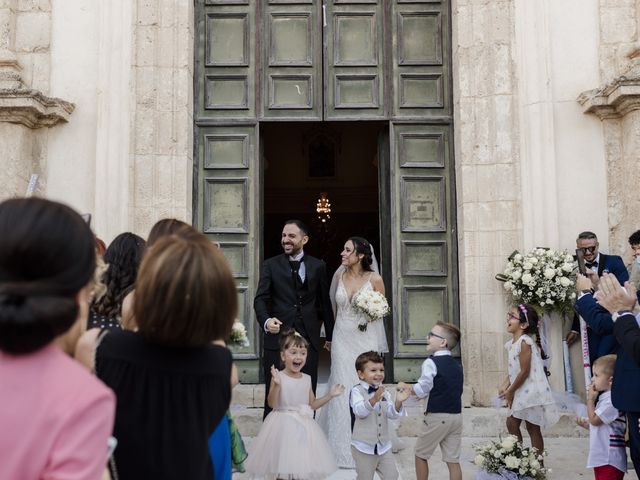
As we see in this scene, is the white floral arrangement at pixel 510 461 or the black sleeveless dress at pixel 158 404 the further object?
the white floral arrangement at pixel 510 461

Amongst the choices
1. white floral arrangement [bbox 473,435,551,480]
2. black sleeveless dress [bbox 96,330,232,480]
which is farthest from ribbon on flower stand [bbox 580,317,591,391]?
black sleeveless dress [bbox 96,330,232,480]

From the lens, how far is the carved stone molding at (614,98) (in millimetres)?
7449

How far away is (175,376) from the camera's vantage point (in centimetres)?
210

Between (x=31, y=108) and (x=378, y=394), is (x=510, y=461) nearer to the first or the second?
(x=378, y=394)

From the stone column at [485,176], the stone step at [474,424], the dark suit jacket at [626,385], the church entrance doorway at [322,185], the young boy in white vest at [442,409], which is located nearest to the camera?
the dark suit jacket at [626,385]

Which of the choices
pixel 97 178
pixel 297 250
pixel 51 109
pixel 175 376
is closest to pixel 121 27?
pixel 51 109

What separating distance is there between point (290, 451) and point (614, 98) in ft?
17.7

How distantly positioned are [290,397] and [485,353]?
3295mm

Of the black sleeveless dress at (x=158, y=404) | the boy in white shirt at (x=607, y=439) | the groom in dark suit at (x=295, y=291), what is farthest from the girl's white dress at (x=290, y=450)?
the black sleeveless dress at (x=158, y=404)

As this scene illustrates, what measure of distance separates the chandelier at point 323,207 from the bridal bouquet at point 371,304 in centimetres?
1198

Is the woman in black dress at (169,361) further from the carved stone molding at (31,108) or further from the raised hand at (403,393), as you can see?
the carved stone molding at (31,108)

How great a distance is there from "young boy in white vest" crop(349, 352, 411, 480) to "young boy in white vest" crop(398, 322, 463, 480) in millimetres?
425

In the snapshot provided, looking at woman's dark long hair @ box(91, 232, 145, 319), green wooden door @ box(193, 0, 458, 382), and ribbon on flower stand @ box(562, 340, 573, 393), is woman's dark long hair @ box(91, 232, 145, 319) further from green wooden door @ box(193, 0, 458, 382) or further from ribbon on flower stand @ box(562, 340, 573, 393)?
ribbon on flower stand @ box(562, 340, 573, 393)

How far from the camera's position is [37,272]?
1.58 meters
